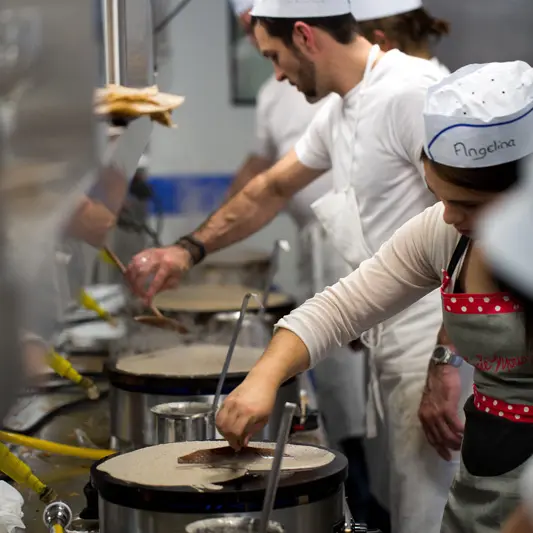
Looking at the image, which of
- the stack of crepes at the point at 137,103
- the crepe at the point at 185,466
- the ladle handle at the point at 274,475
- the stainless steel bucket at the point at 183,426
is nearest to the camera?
the ladle handle at the point at 274,475

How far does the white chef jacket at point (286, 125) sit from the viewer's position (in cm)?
385

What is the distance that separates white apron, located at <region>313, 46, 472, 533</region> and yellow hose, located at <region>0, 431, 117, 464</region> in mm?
642

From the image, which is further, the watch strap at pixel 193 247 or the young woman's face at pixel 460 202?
the watch strap at pixel 193 247

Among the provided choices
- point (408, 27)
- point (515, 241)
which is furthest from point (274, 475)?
point (408, 27)

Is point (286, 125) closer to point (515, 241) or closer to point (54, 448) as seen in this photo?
point (54, 448)

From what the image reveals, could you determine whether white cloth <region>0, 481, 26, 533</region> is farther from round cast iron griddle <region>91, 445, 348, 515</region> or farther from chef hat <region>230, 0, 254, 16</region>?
chef hat <region>230, 0, 254, 16</region>

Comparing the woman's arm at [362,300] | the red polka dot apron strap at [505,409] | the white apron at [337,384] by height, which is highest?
the woman's arm at [362,300]

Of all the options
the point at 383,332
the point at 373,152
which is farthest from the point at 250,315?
the point at 373,152

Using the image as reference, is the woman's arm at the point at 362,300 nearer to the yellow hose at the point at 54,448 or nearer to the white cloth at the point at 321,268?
the yellow hose at the point at 54,448

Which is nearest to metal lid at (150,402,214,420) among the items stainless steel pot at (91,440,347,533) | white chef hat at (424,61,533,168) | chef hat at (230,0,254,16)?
stainless steel pot at (91,440,347,533)

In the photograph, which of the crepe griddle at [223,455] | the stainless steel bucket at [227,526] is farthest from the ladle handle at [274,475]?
the crepe griddle at [223,455]

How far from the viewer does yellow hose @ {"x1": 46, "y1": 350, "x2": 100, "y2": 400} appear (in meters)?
2.26

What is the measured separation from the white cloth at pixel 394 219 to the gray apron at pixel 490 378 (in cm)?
66

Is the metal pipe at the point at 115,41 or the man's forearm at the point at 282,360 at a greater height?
the metal pipe at the point at 115,41
